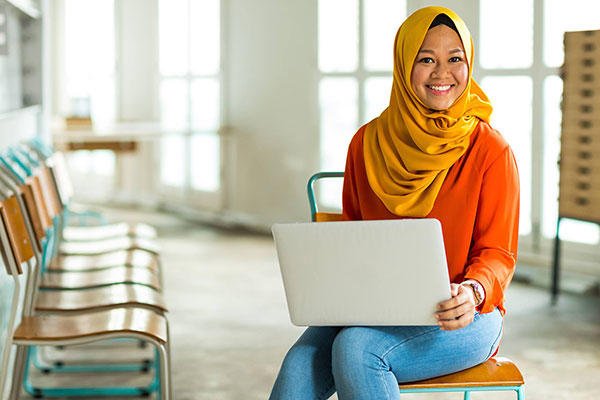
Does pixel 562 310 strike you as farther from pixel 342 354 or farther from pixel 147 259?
pixel 342 354

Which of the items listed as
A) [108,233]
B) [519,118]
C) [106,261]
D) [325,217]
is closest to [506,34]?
[519,118]

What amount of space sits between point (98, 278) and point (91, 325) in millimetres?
749

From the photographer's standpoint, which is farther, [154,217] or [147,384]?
[154,217]

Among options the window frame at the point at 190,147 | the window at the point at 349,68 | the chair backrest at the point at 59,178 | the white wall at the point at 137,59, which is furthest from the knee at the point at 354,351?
the white wall at the point at 137,59

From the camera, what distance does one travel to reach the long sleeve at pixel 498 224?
226 centimetres

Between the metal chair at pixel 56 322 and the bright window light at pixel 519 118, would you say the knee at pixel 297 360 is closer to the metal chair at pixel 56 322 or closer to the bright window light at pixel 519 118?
the metal chair at pixel 56 322

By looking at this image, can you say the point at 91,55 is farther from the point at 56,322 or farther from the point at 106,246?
the point at 56,322

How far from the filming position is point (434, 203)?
2.36 meters

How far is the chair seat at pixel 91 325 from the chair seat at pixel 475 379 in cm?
83

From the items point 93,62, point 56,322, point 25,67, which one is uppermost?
point 93,62

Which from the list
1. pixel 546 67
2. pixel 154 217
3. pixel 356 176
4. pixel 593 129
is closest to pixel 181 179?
pixel 154 217

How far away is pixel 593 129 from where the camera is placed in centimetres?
479

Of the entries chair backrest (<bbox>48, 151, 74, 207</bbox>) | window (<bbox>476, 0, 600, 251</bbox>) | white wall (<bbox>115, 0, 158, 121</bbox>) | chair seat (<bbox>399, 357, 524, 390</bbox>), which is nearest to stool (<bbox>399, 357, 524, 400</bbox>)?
chair seat (<bbox>399, 357, 524, 390</bbox>)

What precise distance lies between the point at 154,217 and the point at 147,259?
4.35m
